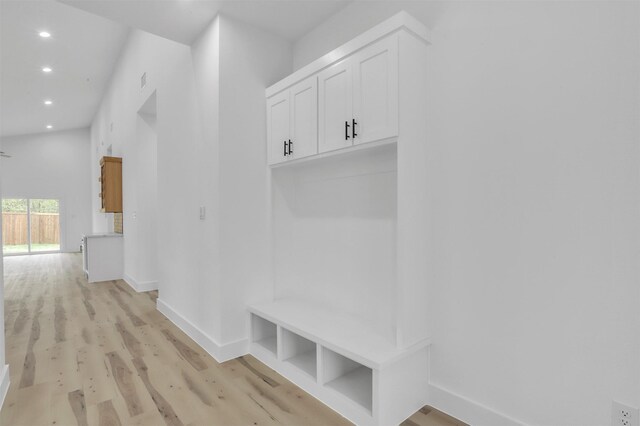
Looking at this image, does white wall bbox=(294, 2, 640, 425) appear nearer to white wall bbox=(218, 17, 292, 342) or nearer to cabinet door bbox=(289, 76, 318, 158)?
cabinet door bbox=(289, 76, 318, 158)

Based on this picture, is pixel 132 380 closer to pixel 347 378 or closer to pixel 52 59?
pixel 347 378

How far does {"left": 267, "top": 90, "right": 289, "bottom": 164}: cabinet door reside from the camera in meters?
2.80

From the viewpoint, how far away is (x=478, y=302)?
190cm

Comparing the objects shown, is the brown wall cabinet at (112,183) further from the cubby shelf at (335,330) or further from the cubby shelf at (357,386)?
the cubby shelf at (357,386)

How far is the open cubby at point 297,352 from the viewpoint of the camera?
2.48m

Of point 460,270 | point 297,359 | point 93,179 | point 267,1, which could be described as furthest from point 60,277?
point 460,270

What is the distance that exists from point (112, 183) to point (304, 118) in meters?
4.93

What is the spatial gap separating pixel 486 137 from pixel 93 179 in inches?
463

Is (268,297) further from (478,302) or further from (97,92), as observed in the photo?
(97,92)

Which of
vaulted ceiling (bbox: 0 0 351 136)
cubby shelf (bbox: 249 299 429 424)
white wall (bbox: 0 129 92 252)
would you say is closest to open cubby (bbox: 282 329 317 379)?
cubby shelf (bbox: 249 299 429 424)

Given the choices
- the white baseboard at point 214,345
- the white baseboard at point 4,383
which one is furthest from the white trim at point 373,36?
the white baseboard at point 4,383

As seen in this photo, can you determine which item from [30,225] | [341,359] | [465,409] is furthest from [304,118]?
[30,225]

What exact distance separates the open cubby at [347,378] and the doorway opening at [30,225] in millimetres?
11884

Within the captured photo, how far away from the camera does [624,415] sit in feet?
4.71
